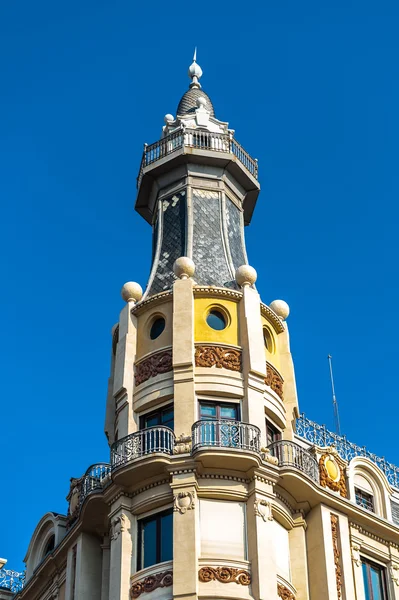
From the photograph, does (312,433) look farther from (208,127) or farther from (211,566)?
(208,127)

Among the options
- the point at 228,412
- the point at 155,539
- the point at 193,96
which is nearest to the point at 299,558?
the point at 155,539

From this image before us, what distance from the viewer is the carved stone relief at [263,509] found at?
38.7 m

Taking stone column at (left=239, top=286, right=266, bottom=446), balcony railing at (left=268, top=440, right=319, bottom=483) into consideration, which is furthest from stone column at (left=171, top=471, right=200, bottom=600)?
balcony railing at (left=268, top=440, right=319, bottom=483)

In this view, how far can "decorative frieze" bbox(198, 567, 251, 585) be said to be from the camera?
3725cm

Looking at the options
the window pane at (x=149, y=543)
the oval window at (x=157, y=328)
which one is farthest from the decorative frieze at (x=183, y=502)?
the oval window at (x=157, y=328)

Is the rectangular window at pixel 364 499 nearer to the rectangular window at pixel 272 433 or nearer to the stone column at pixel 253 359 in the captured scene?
the rectangular window at pixel 272 433

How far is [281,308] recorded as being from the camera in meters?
45.3

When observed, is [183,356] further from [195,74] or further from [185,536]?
[195,74]

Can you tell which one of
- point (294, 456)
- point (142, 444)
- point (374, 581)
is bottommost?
point (374, 581)

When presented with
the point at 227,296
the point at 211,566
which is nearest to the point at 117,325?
the point at 227,296

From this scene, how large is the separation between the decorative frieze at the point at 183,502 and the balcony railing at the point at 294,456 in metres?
3.31

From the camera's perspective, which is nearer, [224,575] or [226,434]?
[224,575]

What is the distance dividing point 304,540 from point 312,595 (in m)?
1.76

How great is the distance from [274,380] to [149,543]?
7266 millimetres
